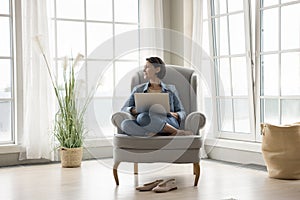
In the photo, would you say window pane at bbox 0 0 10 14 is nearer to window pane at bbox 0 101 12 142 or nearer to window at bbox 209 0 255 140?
window pane at bbox 0 101 12 142

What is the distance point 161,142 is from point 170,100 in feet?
1.98

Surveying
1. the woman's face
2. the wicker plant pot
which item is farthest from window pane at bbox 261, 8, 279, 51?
the wicker plant pot

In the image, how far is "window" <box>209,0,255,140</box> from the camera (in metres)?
4.84

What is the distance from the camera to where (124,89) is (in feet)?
18.8

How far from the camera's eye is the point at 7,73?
198 inches

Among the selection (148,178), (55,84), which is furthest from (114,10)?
(148,178)

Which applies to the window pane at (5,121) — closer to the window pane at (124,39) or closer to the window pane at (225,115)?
the window pane at (124,39)

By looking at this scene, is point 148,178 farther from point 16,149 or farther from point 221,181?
point 16,149

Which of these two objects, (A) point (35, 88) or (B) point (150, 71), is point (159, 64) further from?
(A) point (35, 88)

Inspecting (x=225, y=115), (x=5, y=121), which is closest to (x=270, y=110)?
(x=225, y=115)

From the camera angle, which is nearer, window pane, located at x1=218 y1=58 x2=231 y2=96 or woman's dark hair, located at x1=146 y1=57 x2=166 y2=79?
woman's dark hair, located at x1=146 y1=57 x2=166 y2=79

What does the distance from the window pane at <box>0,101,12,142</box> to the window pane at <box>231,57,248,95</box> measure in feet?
8.24

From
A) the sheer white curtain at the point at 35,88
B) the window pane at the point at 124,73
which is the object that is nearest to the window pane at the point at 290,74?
the window pane at the point at 124,73

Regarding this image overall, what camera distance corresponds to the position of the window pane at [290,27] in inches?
169
